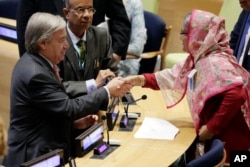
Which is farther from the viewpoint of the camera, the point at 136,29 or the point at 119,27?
the point at 136,29

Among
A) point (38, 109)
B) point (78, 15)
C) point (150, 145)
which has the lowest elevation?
point (150, 145)

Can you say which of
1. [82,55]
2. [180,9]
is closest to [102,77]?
[82,55]

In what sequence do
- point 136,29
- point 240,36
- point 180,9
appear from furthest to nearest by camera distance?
point 180,9 → point 136,29 → point 240,36

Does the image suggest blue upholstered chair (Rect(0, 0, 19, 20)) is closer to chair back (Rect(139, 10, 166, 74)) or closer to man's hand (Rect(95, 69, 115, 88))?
chair back (Rect(139, 10, 166, 74))

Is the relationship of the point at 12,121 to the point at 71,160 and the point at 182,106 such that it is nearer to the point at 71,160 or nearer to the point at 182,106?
the point at 71,160

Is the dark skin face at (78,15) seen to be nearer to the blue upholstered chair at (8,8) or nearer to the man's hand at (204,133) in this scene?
the man's hand at (204,133)

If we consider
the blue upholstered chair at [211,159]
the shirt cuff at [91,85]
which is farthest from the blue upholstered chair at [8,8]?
the blue upholstered chair at [211,159]

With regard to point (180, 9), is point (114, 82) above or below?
above

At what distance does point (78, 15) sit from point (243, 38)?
56.7 inches

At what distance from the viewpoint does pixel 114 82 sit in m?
2.74

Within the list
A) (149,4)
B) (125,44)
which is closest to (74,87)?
(125,44)

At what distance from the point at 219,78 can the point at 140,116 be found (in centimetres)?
58

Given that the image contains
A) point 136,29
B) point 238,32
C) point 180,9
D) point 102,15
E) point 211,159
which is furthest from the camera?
point 180,9

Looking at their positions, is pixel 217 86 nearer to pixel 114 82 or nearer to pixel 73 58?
pixel 114 82
